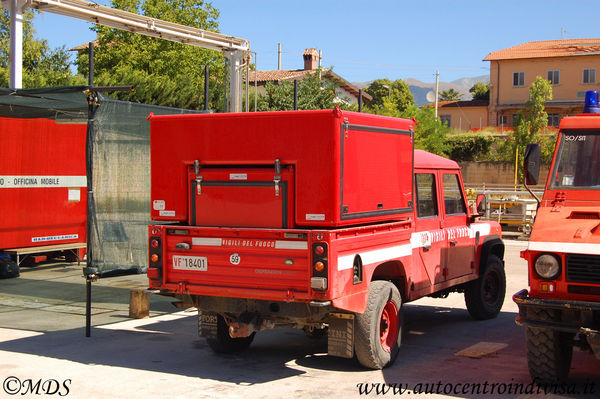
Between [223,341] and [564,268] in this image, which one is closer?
[564,268]

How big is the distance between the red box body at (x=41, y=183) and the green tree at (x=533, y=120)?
3223 cm

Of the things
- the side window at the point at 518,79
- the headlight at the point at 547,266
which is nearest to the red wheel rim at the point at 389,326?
the headlight at the point at 547,266

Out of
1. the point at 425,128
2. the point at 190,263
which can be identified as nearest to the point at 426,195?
the point at 190,263

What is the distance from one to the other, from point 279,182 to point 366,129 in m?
1.12

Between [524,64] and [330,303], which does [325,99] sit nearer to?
[330,303]

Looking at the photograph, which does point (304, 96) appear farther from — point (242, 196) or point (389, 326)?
point (242, 196)

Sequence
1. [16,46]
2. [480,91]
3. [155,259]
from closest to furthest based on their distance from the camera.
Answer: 1. [155,259]
2. [16,46]
3. [480,91]

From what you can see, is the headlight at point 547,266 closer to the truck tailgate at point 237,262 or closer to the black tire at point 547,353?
the black tire at point 547,353

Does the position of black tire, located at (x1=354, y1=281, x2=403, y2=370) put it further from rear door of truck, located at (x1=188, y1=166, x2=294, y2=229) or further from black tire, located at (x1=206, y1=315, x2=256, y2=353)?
black tire, located at (x1=206, y1=315, x2=256, y2=353)

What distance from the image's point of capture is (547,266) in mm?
6551

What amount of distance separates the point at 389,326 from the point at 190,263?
232 centimetres

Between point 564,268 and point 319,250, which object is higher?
point 319,250

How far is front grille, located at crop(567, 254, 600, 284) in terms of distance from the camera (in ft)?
20.7

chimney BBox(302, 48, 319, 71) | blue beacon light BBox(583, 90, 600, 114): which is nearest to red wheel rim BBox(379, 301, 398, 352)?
blue beacon light BBox(583, 90, 600, 114)
